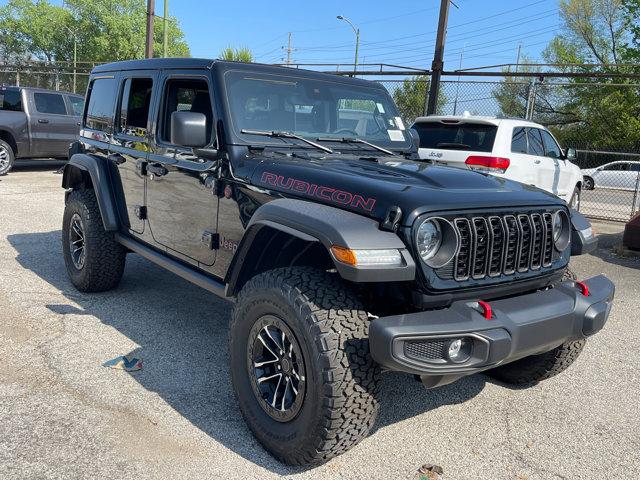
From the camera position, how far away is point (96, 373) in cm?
361

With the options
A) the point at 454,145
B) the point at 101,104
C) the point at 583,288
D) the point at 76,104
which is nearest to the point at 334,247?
the point at 583,288

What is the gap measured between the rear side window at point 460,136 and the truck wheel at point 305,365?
17.5ft

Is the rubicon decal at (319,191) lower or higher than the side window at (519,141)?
lower

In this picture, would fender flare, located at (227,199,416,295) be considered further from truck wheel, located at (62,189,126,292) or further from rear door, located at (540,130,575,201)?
rear door, located at (540,130,575,201)

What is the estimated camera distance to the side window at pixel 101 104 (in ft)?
16.1

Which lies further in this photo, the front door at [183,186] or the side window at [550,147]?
the side window at [550,147]

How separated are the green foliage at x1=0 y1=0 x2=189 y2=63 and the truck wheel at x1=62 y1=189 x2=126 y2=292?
51.4 meters

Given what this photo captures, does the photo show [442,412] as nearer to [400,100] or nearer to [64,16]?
[400,100]

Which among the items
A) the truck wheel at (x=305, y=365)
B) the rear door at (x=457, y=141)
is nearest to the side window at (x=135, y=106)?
the truck wheel at (x=305, y=365)

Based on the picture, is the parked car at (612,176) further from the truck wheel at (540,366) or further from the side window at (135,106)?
the side window at (135,106)

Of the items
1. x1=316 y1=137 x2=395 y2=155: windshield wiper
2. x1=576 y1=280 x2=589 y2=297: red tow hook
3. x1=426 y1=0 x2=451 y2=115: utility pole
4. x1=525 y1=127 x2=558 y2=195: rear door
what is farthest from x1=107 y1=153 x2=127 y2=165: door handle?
x1=426 y1=0 x2=451 y2=115: utility pole

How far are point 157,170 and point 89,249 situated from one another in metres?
1.21

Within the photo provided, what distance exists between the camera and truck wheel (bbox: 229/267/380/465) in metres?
2.49

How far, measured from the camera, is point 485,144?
297 inches
